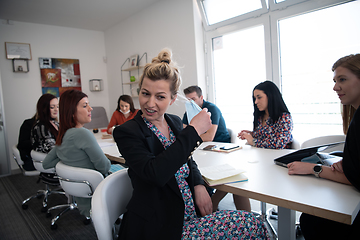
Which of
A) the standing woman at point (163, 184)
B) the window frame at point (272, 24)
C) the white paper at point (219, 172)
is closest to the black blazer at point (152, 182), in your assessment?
the standing woman at point (163, 184)

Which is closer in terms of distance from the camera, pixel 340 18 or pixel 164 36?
pixel 340 18

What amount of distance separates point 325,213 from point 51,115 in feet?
9.78

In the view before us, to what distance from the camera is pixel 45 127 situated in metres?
2.80

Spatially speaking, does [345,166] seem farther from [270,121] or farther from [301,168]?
[270,121]

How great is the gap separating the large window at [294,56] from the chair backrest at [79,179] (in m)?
2.74

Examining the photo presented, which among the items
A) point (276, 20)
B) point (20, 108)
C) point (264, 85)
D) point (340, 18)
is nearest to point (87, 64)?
point (20, 108)

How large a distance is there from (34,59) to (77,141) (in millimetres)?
4378

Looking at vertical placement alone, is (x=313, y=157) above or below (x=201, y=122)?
below

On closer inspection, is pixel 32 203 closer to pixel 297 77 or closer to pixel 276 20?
pixel 297 77

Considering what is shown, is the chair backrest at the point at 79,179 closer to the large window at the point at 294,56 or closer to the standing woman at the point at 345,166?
the standing woman at the point at 345,166

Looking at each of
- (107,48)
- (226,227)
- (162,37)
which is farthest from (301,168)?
(107,48)

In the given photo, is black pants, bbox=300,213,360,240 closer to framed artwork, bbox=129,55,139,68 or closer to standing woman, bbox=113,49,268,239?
standing woman, bbox=113,49,268,239

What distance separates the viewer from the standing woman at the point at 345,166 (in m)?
1.04

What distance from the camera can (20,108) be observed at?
5.07 meters
